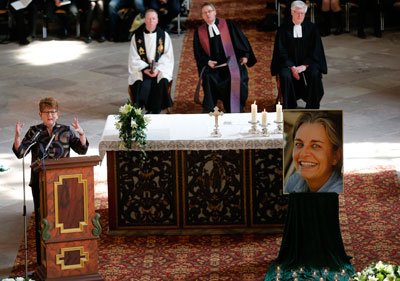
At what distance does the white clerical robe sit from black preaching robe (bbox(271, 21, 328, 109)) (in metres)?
1.46

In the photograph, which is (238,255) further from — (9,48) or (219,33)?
(9,48)

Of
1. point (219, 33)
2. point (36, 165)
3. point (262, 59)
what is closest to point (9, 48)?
point (262, 59)

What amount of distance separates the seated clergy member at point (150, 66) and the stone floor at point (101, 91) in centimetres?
71

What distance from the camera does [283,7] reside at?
1667cm

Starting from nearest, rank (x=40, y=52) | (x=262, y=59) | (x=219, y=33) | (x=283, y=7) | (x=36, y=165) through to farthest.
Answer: (x=36, y=165) < (x=219, y=33) < (x=262, y=59) < (x=40, y=52) < (x=283, y=7)

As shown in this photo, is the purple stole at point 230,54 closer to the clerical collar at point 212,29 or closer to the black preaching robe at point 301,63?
the clerical collar at point 212,29

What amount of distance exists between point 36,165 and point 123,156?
1.48 m

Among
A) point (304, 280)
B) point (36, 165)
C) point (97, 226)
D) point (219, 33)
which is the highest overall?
point (219, 33)

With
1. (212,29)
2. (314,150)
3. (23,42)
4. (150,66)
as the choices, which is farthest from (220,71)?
(23,42)

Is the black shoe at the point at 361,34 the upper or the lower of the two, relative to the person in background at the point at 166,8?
lower

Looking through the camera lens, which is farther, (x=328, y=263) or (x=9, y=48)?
(x=9, y=48)

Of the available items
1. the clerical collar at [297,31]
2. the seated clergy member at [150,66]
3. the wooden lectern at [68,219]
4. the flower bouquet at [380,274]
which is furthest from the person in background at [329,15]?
the flower bouquet at [380,274]

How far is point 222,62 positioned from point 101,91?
2437 millimetres

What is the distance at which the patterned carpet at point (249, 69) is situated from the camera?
485 inches
